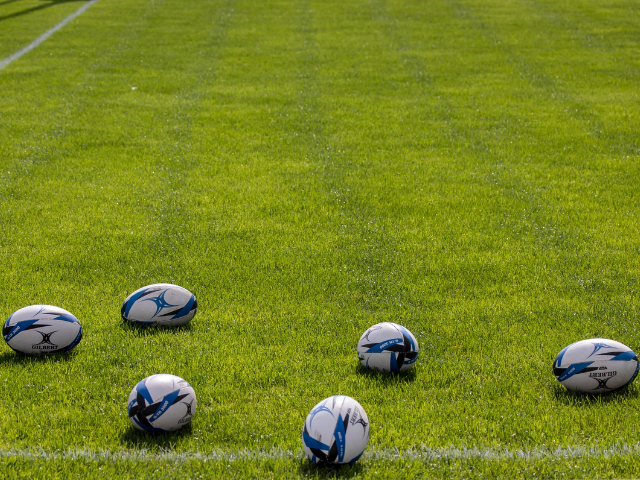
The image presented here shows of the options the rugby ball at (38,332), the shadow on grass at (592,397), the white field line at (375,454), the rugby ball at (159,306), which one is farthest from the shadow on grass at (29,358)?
the shadow on grass at (592,397)

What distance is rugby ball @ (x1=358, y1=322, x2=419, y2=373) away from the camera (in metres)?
5.65

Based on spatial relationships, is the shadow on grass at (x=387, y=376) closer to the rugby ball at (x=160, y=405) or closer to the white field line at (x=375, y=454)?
the white field line at (x=375, y=454)

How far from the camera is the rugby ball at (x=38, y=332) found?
5840 millimetres

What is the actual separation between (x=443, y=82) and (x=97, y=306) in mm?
12167

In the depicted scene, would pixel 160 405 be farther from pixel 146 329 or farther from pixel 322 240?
pixel 322 240

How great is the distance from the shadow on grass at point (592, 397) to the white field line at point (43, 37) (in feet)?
56.9

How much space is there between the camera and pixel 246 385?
Answer: 563cm

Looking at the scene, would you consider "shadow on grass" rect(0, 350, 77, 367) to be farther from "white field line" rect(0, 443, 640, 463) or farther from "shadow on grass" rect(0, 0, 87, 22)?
"shadow on grass" rect(0, 0, 87, 22)

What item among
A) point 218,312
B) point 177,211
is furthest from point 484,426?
point 177,211

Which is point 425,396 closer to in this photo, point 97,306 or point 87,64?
point 97,306

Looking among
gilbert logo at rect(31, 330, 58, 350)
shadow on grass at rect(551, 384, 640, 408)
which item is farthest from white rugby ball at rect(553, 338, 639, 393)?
gilbert logo at rect(31, 330, 58, 350)

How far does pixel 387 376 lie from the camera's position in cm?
570

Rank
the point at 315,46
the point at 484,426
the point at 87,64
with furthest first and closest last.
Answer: the point at 315,46
the point at 87,64
the point at 484,426

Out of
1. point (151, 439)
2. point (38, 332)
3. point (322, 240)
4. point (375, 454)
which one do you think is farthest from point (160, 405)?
point (322, 240)
